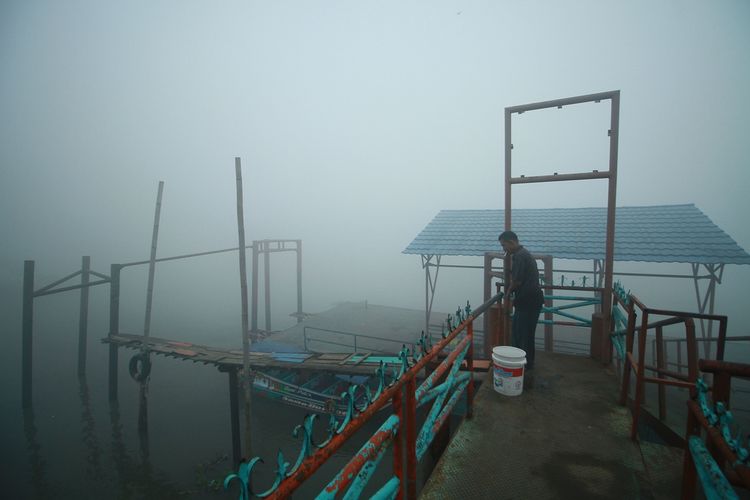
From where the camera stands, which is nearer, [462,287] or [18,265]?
[462,287]

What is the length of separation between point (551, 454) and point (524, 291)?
2.35 m

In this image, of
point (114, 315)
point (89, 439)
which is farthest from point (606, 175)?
point (89, 439)

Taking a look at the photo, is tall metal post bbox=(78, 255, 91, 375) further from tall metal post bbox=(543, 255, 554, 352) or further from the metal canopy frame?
tall metal post bbox=(543, 255, 554, 352)

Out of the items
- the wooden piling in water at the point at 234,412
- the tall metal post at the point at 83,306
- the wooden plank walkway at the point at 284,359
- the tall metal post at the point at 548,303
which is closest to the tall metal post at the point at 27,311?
the tall metal post at the point at 83,306

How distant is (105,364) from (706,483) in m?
28.2

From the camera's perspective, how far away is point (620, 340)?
5.30 meters

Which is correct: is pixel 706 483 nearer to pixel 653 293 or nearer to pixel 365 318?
pixel 365 318

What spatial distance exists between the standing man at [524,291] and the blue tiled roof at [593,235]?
19.6ft

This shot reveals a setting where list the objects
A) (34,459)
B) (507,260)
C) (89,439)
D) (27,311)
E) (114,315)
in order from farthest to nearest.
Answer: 1. (114,315)
2. (89,439)
3. (27,311)
4. (34,459)
5. (507,260)

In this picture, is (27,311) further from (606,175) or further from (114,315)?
(606,175)

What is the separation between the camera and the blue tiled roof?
10.3 metres

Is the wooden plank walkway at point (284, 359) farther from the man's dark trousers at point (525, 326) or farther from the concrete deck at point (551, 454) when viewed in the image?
the concrete deck at point (551, 454)

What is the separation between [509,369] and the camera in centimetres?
461

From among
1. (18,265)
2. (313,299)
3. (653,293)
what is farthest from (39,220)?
(653,293)
